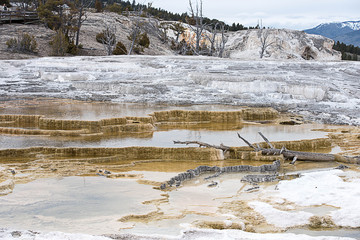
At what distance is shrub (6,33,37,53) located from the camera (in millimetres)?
20656

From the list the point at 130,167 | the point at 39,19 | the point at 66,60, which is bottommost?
the point at 130,167

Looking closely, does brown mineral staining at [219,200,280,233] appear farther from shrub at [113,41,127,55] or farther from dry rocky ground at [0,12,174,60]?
shrub at [113,41,127,55]

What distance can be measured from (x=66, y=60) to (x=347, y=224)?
1410 centimetres

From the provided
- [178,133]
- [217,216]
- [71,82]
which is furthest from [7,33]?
[217,216]

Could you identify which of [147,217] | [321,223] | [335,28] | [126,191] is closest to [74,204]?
[126,191]

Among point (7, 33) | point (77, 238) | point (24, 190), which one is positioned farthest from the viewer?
point (7, 33)

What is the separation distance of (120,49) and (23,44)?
5898 mm

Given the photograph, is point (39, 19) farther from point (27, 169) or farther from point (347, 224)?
point (347, 224)

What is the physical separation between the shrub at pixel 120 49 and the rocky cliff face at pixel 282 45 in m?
8.72

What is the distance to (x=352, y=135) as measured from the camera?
9062mm

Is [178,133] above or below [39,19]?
below

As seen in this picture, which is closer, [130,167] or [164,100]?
[130,167]

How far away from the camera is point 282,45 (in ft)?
105

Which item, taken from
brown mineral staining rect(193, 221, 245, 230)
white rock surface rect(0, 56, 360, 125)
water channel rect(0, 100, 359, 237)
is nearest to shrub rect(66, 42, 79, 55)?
white rock surface rect(0, 56, 360, 125)
